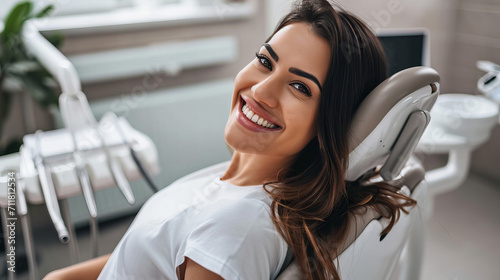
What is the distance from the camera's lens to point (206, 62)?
7.37ft

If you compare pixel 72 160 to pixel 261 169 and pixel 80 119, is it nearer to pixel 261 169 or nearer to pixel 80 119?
pixel 80 119

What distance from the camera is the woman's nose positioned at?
2.32ft

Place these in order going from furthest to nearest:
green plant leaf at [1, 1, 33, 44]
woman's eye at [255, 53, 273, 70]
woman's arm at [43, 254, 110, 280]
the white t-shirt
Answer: green plant leaf at [1, 1, 33, 44] → woman's arm at [43, 254, 110, 280] → woman's eye at [255, 53, 273, 70] → the white t-shirt

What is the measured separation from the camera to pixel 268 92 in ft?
2.33

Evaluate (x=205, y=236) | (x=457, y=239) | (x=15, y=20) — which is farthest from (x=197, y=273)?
(x=457, y=239)

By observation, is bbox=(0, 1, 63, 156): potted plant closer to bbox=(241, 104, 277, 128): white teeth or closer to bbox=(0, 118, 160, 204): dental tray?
bbox=(0, 118, 160, 204): dental tray

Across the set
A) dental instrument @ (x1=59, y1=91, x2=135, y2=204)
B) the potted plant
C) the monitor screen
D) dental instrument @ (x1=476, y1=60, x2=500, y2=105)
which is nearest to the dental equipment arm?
dental instrument @ (x1=59, y1=91, x2=135, y2=204)

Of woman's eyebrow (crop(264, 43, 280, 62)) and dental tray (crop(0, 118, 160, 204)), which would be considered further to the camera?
dental tray (crop(0, 118, 160, 204))

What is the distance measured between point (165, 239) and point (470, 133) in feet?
4.30

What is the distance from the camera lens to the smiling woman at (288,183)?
0.66 metres

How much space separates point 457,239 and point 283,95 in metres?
1.68

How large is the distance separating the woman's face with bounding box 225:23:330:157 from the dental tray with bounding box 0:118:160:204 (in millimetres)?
571

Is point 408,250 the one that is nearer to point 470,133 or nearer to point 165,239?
point 165,239

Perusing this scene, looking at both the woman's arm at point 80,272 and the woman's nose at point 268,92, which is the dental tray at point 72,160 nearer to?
the woman's arm at point 80,272
